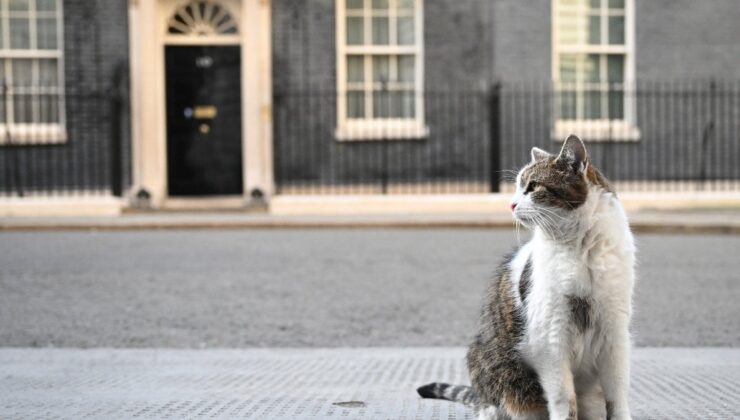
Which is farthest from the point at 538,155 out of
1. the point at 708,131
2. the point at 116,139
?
the point at 708,131

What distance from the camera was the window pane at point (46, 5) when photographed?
691 inches

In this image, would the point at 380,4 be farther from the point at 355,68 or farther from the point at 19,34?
the point at 19,34

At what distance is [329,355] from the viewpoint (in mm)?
6426

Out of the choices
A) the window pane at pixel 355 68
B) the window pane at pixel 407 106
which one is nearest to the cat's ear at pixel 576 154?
the window pane at pixel 407 106

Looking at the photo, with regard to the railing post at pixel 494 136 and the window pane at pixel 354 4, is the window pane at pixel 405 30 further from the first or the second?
the railing post at pixel 494 136

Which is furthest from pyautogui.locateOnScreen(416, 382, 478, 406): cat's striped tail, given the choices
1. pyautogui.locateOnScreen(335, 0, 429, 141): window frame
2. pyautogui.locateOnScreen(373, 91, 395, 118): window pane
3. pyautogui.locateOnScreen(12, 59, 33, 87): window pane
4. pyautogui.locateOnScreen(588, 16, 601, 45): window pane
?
pyautogui.locateOnScreen(588, 16, 601, 45): window pane

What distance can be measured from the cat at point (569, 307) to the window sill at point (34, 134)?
48.6 feet

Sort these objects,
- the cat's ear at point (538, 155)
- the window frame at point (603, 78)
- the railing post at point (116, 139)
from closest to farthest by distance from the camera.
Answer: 1. the cat's ear at point (538, 155)
2. the railing post at point (116, 139)
3. the window frame at point (603, 78)

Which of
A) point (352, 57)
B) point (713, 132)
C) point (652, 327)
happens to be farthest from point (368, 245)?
point (713, 132)

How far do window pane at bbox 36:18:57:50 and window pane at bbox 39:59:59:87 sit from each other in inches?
9.9

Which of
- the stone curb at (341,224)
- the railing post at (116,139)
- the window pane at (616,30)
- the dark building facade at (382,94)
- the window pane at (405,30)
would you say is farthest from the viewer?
the window pane at (616,30)

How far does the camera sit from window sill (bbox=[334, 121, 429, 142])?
17625mm

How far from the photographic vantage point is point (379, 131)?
57.9 feet

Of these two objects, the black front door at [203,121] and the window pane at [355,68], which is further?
the window pane at [355,68]
